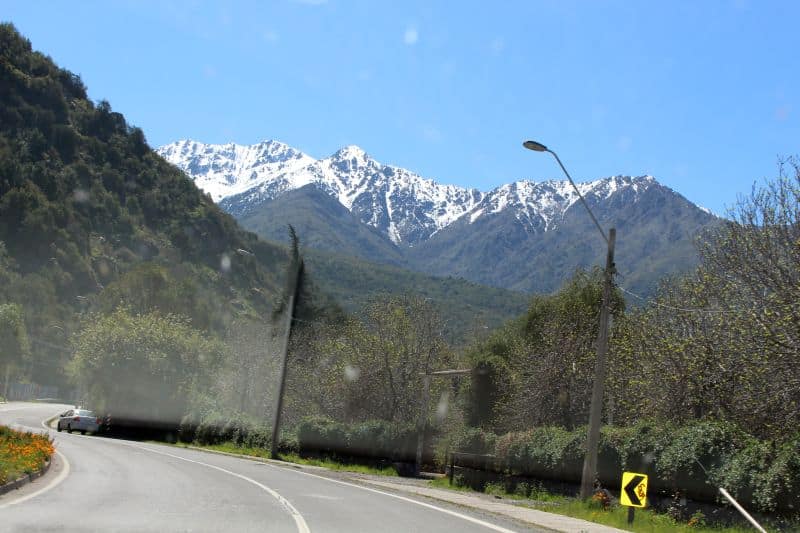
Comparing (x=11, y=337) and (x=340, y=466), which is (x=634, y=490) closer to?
(x=340, y=466)

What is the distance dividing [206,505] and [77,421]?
118ft

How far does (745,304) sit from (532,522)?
6.96 m

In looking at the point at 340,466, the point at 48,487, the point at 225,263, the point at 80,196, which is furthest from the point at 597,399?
the point at 80,196

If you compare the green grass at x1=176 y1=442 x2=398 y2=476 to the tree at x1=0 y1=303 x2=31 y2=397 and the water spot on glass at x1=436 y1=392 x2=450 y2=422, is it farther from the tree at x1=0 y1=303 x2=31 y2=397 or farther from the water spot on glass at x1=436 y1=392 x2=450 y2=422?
the tree at x1=0 y1=303 x2=31 y2=397

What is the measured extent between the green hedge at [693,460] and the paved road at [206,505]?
4.13m

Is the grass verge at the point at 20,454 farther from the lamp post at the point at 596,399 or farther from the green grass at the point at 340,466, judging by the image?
the green grass at the point at 340,466

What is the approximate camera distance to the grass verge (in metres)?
16.6

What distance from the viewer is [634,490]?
1589cm

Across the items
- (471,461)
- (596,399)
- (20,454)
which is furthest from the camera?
(471,461)

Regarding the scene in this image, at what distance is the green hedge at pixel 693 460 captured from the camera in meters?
14.6

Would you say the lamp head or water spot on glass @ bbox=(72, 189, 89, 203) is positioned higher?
water spot on glass @ bbox=(72, 189, 89, 203)

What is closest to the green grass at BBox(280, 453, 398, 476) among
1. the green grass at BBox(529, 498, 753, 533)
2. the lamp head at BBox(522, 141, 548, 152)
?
the green grass at BBox(529, 498, 753, 533)

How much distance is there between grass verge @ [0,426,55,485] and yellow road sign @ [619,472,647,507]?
11804 millimetres

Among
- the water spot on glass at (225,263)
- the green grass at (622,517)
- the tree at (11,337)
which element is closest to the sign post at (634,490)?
the green grass at (622,517)
